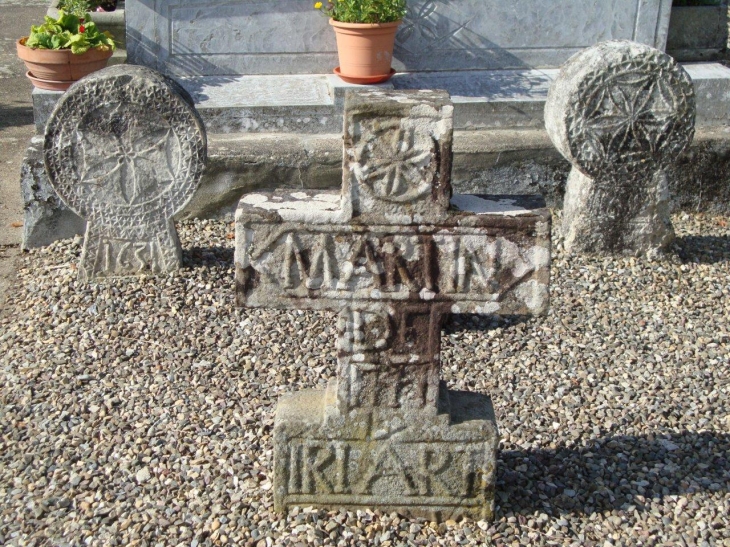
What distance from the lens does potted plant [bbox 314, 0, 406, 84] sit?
5836 millimetres

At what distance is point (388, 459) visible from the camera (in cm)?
320

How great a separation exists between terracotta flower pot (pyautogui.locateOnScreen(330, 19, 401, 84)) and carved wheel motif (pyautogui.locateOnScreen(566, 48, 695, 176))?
1.45 m

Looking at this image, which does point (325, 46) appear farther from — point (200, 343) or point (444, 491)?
point (444, 491)

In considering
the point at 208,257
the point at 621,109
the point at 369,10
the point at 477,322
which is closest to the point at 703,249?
the point at 621,109

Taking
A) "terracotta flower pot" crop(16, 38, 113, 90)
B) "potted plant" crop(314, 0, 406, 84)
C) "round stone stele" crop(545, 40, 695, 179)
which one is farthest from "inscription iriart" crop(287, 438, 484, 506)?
"terracotta flower pot" crop(16, 38, 113, 90)

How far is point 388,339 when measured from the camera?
3.04 metres

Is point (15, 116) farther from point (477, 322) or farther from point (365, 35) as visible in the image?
point (477, 322)

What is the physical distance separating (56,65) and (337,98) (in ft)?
5.73

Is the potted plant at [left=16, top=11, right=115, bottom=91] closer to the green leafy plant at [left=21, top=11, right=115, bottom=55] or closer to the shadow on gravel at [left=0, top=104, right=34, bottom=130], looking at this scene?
the green leafy plant at [left=21, top=11, right=115, bottom=55]

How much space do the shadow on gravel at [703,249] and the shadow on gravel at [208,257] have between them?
8.83 feet

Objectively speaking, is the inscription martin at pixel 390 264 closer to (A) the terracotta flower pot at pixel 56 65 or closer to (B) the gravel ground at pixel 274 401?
(B) the gravel ground at pixel 274 401

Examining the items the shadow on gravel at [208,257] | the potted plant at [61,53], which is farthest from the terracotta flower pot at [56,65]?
the shadow on gravel at [208,257]

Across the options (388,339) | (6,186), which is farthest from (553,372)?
(6,186)

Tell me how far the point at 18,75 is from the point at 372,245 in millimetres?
7998
